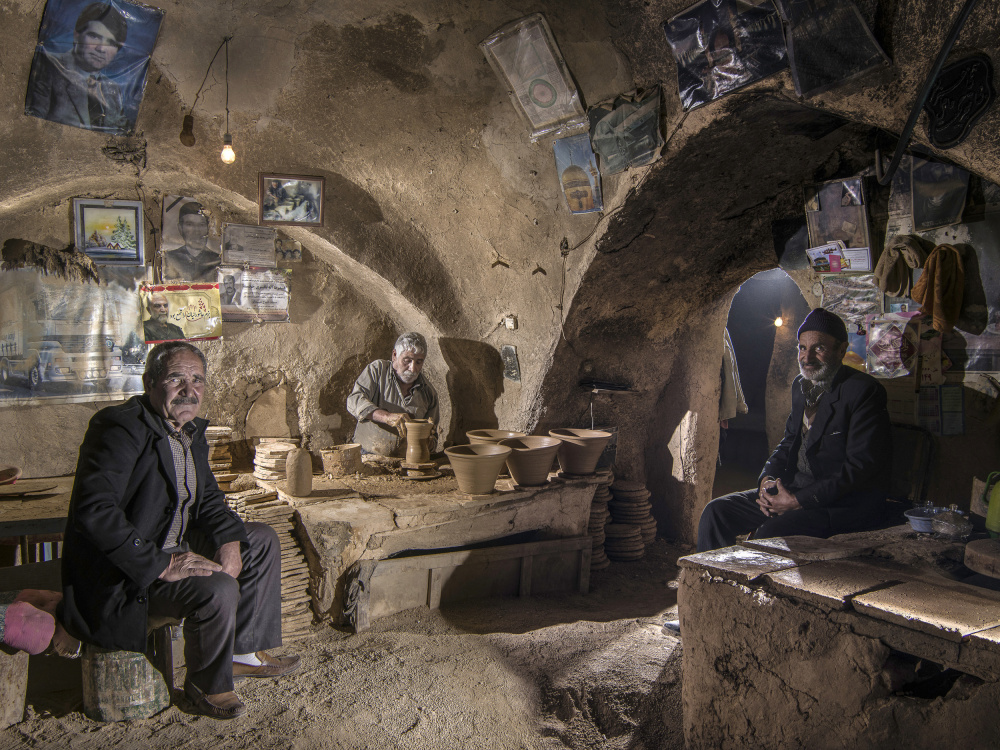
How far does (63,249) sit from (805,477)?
222 inches

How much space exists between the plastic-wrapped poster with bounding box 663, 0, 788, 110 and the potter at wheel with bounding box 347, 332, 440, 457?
2829 mm

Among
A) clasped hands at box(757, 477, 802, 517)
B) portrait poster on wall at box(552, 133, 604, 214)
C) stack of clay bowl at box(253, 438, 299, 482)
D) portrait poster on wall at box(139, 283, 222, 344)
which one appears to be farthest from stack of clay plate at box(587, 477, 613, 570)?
portrait poster on wall at box(139, 283, 222, 344)

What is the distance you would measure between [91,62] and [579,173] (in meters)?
3.00

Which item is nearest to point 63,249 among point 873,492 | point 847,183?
point 847,183

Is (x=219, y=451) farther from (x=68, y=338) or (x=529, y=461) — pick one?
(x=529, y=461)

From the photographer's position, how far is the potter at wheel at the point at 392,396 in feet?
17.4

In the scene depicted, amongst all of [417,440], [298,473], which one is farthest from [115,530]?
[417,440]

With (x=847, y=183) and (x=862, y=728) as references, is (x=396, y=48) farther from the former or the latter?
(x=862, y=728)

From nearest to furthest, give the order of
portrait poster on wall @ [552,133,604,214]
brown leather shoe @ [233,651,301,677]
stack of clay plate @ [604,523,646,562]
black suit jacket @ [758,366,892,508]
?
brown leather shoe @ [233,651,301,677], black suit jacket @ [758,366,892,508], portrait poster on wall @ [552,133,604,214], stack of clay plate @ [604,523,646,562]

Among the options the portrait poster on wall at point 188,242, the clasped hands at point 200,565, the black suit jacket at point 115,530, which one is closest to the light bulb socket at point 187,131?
the portrait poster on wall at point 188,242

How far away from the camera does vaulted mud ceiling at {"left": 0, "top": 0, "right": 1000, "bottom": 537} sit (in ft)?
11.9

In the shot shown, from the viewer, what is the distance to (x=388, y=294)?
5.75 metres

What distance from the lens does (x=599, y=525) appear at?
534 centimetres

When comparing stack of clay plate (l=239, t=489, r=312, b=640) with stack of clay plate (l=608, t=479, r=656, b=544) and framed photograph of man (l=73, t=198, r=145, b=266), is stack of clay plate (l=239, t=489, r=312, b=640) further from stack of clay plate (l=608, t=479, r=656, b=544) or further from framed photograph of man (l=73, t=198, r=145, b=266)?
stack of clay plate (l=608, t=479, r=656, b=544)
